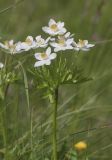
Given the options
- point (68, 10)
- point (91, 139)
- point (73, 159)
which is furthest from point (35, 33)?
point (73, 159)

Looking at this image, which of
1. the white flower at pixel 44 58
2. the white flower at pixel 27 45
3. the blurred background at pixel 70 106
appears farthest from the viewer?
the blurred background at pixel 70 106

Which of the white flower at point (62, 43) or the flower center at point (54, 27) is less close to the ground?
the flower center at point (54, 27)

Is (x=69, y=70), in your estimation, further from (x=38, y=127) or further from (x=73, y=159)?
(x=38, y=127)

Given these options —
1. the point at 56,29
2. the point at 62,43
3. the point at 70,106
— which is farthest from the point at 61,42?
the point at 70,106

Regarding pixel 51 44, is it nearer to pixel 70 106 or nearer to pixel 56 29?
pixel 56 29

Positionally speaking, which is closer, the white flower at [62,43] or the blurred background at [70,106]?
the white flower at [62,43]

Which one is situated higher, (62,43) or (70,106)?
(62,43)

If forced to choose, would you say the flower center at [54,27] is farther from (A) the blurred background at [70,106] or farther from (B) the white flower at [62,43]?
(A) the blurred background at [70,106]

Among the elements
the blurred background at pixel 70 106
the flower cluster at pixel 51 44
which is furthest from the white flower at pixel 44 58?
the blurred background at pixel 70 106

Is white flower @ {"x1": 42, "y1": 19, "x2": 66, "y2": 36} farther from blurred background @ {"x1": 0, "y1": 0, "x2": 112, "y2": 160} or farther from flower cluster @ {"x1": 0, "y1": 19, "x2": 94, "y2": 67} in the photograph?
blurred background @ {"x1": 0, "y1": 0, "x2": 112, "y2": 160}
